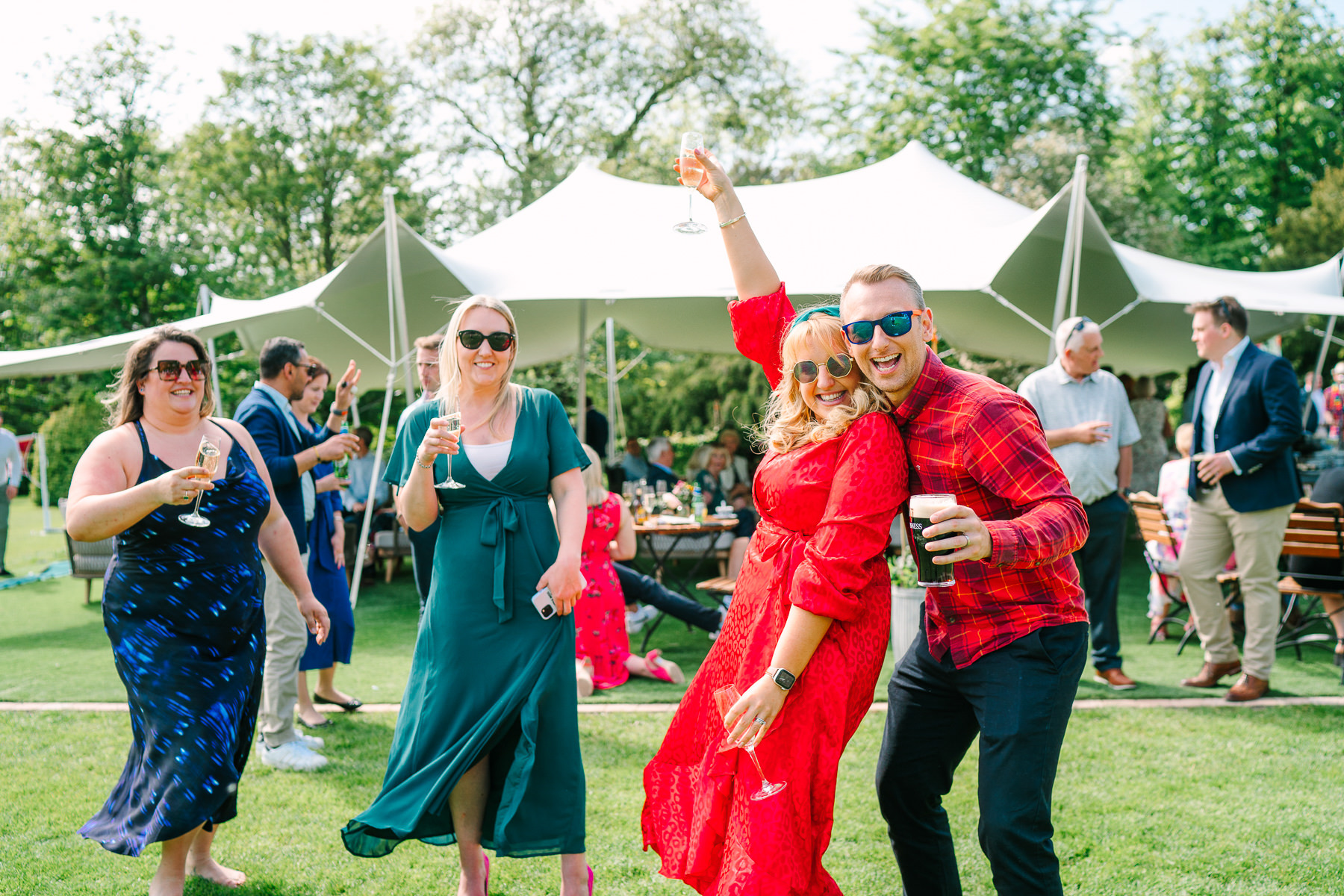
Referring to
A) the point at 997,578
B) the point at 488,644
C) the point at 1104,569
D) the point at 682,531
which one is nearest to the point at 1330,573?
the point at 1104,569

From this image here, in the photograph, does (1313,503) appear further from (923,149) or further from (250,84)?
(250,84)

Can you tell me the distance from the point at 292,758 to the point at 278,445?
140cm

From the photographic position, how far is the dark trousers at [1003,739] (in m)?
1.92

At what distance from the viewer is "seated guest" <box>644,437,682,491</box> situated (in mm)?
9969

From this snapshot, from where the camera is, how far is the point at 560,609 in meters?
2.77

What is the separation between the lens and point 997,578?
1989 mm

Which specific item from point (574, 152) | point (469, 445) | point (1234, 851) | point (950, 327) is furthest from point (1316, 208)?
point (469, 445)

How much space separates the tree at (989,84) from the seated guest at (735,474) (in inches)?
525

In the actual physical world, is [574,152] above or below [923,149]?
above

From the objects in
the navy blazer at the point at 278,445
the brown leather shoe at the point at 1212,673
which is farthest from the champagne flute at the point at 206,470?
the brown leather shoe at the point at 1212,673

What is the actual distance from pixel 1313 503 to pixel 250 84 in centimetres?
2418

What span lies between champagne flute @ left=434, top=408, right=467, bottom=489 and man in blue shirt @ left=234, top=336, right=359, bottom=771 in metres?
1.61

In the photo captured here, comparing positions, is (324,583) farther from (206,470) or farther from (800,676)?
(800,676)

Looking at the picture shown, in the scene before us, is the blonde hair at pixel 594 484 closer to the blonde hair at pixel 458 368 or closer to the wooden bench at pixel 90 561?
the blonde hair at pixel 458 368
